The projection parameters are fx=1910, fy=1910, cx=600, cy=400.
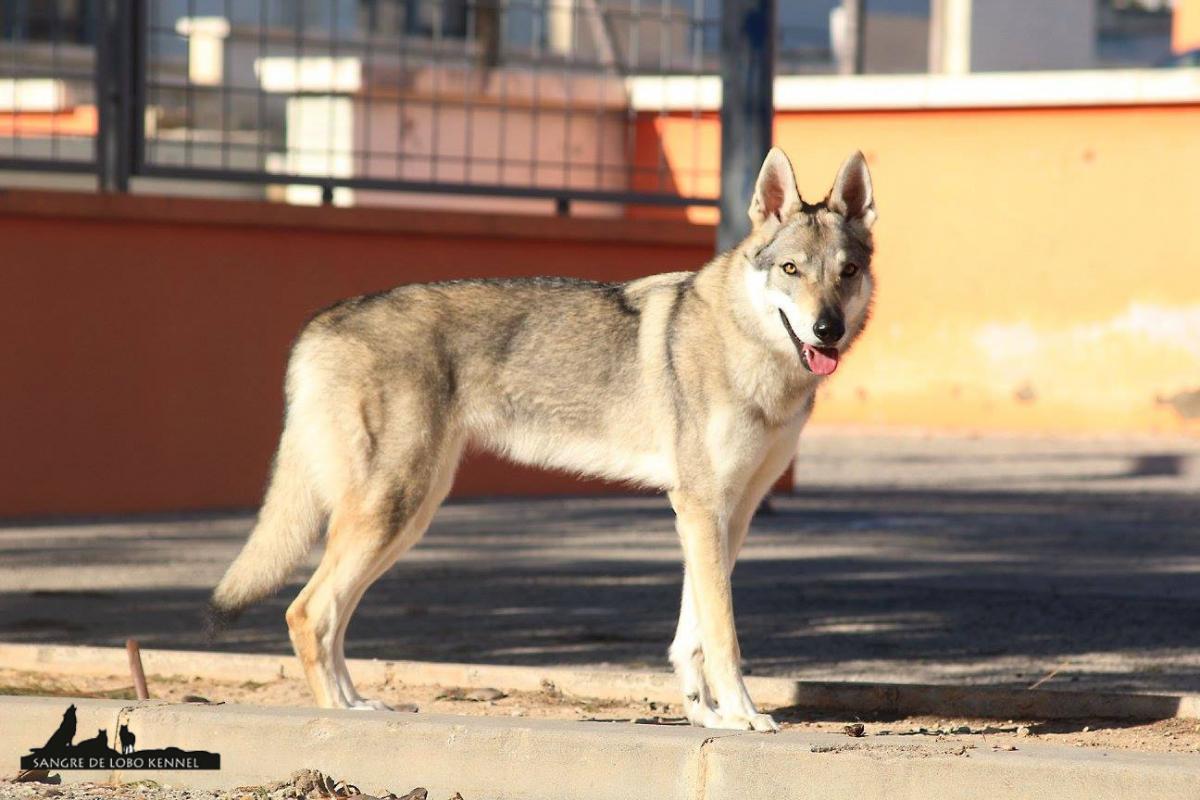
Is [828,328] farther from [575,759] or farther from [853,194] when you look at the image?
[575,759]

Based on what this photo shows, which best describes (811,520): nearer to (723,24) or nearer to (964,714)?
(723,24)

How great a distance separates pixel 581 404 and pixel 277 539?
1.08m

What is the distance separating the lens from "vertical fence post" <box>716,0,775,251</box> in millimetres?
12016

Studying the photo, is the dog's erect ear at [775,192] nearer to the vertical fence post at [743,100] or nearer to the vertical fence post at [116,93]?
the vertical fence post at [743,100]

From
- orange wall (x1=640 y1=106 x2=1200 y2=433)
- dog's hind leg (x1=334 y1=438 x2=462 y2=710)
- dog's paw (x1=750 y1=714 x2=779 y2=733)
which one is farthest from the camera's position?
orange wall (x1=640 y1=106 x2=1200 y2=433)

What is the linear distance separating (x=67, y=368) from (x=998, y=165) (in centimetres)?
1088

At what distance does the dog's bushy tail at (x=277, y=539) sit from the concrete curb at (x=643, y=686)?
564mm

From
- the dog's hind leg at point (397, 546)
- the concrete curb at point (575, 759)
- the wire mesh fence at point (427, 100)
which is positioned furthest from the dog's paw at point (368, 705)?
the wire mesh fence at point (427, 100)

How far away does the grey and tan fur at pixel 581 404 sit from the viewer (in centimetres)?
594

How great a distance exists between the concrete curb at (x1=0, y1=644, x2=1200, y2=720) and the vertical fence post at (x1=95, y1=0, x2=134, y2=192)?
5702 mm

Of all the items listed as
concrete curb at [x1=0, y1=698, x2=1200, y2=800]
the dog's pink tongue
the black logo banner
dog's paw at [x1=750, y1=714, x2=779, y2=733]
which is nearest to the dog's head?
the dog's pink tongue

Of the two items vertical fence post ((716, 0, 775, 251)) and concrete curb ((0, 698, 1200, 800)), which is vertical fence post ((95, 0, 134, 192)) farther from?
concrete curb ((0, 698, 1200, 800))

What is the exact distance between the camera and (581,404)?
20.6 ft

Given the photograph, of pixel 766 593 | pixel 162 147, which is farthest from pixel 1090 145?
pixel 766 593
